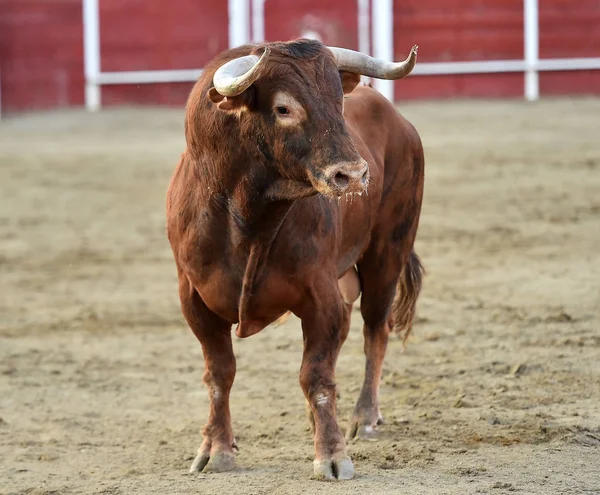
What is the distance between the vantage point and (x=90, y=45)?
47.3 ft

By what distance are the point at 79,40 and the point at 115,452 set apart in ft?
36.1

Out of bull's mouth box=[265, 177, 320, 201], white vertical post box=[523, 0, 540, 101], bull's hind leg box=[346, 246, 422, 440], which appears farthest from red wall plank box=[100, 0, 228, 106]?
bull's mouth box=[265, 177, 320, 201]

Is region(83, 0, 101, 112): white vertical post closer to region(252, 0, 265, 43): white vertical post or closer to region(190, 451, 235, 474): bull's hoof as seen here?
region(252, 0, 265, 43): white vertical post

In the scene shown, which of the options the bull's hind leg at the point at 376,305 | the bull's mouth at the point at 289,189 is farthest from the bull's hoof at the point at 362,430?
the bull's mouth at the point at 289,189

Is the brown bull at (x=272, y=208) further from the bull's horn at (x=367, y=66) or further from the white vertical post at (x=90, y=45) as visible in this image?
the white vertical post at (x=90, y=45)

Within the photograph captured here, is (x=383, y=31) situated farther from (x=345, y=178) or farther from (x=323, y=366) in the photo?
(x=345, y=178)

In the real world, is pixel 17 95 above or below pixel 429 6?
below

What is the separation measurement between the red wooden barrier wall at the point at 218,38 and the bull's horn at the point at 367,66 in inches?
388

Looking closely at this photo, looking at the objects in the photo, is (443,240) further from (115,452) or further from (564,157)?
(115,452)

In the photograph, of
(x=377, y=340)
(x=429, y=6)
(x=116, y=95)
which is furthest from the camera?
→ (x=116, y=95)

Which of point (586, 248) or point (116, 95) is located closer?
point (586, 248)

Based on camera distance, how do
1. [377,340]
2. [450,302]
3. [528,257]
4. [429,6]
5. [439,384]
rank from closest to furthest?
[377,340]
[439,384]
[450,302]
[528,257]
[429,6]

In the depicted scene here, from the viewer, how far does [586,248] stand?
777 cm

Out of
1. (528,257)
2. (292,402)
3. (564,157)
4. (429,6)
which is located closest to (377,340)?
(292,402)
